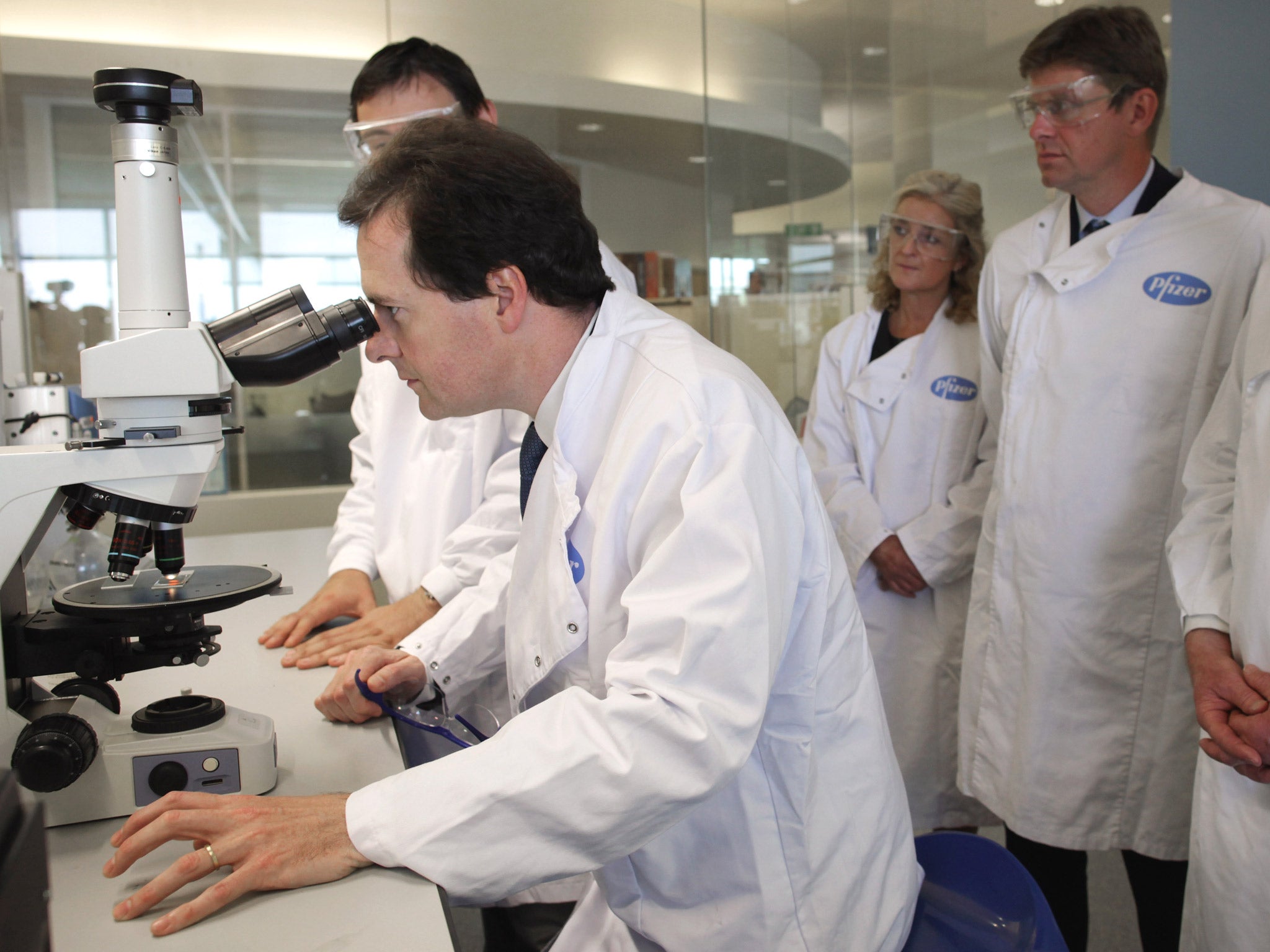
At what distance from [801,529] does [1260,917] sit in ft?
2.79

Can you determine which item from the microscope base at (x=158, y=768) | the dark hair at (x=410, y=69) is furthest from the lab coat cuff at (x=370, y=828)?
the dark hair at (x=410, y=69)

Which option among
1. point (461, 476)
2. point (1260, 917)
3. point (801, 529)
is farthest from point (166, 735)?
point (1260, 917)

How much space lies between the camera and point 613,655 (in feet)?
2.83

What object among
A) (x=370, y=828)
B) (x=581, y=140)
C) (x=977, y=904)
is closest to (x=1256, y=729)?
(x=977, y=904)

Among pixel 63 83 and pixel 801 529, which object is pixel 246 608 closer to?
pixel 801 529

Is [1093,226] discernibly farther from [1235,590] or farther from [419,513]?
[419,513]

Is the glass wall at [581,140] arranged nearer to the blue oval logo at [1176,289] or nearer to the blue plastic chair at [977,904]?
the blue oval logo at [1176,289]

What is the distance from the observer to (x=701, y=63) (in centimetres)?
371

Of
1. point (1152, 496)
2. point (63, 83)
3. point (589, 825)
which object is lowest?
point (589, 825)

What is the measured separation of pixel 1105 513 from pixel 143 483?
1609 mm

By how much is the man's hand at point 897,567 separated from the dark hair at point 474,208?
→ 135cm

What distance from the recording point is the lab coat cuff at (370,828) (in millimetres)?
824

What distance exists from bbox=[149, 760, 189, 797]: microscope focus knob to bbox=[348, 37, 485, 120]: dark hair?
125cm

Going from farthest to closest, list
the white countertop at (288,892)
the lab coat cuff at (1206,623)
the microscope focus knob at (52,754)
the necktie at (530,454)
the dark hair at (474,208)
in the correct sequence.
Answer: the lab coat cuff at (1206,623) → the necktie at (530,454) → the dark hair at (474,208) → the microscope focus knob at (52,754) → the white countertop at (288,892)
